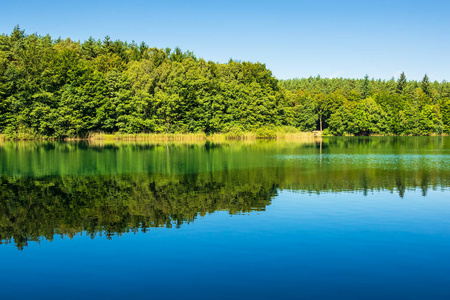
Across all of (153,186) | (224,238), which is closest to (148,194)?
(153,186)

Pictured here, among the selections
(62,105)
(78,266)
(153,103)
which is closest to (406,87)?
(153,103)

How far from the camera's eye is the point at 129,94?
3287 inches

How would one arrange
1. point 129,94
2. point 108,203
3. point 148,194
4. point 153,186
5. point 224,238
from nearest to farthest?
1. point 224,238
2. point 108,203
3. point 148,194
4. point 153,186
5. point 129,94

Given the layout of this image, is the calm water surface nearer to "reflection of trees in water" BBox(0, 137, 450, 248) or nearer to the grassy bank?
"reflection of trees in water" BBox(0, 137, 450, 248)

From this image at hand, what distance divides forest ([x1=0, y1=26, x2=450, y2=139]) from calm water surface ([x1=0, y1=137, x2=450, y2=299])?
5821 centimetres

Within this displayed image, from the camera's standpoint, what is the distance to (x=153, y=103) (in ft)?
277

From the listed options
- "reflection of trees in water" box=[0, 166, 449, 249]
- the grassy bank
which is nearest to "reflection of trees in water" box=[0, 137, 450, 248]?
"reflection of trees in water" box=[0, 166, 449, 249]

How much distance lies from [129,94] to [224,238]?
7447 centimetres

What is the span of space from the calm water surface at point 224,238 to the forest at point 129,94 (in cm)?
5821

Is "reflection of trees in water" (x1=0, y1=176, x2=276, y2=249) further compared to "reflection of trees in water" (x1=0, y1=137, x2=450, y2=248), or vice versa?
"reflection of trees in water" (x1=0, y1=137, x2=450, y2=248)

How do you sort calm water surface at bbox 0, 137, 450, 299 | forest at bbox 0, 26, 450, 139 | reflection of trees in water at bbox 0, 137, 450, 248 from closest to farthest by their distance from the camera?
calm water surface at bbox 0, 137, 450, 299 < reflection of trees in water at bbox 0, 137, 450, 248 < forest at bbox 0, 26, 450, 139

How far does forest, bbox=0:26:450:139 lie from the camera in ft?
259

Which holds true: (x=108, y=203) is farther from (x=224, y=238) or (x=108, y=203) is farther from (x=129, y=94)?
(x=129, y=94)

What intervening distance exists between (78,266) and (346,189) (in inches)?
634
